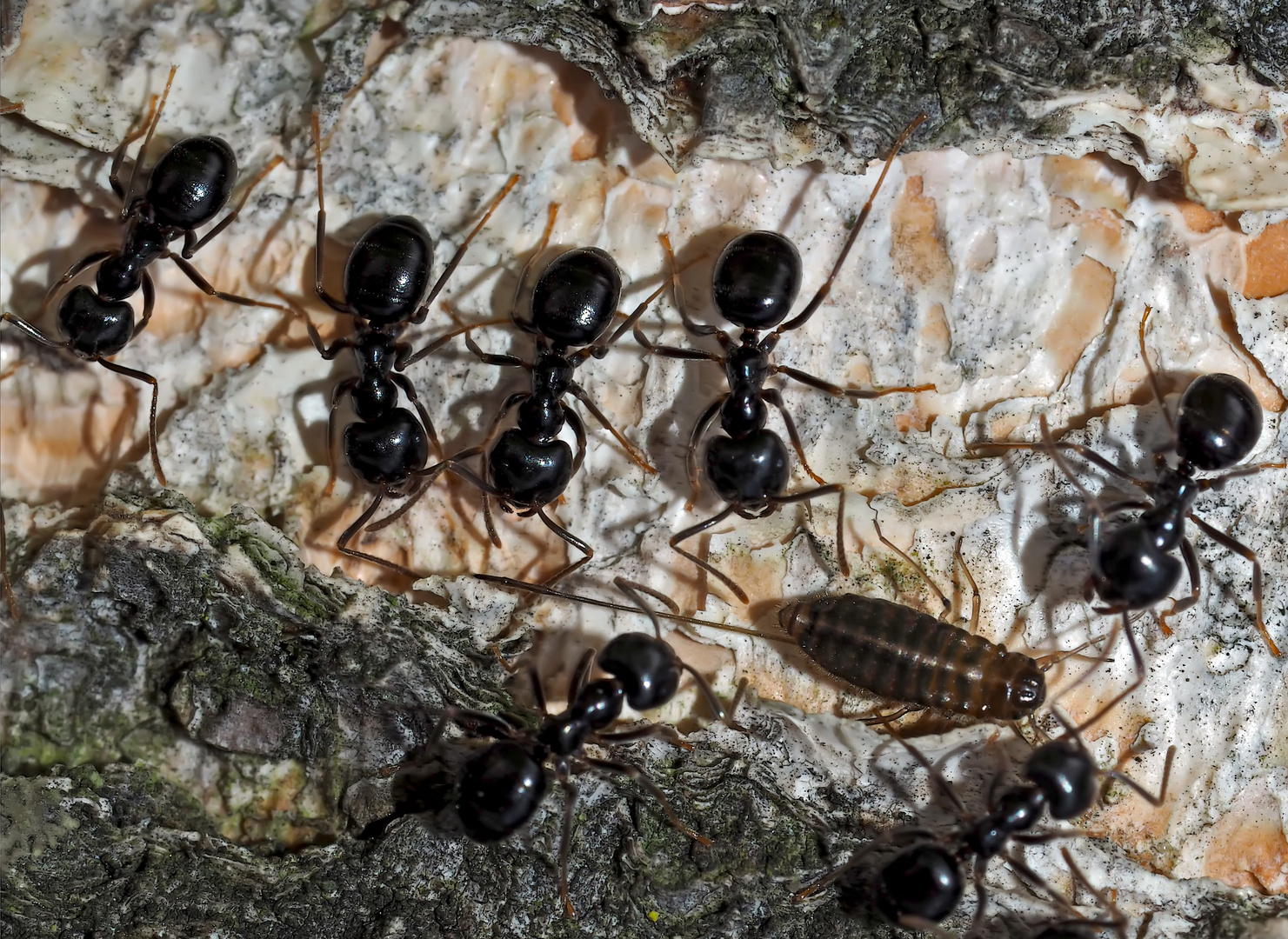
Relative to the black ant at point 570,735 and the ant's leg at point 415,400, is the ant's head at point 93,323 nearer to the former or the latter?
the ant's leg at point 415,400

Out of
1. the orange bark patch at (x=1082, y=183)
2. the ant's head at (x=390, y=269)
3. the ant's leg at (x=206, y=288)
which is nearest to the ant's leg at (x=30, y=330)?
the ant's leg at (x=206, y=288)

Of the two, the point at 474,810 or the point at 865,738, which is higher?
the point at 865,738

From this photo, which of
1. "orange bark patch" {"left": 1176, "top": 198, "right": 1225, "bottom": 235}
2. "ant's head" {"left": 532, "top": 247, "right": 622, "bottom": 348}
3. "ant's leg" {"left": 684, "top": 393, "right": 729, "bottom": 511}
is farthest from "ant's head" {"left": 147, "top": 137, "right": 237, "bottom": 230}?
"orange bark patch" {"left": 1176, "top": 198, "right": 1225, "bottom": 235}

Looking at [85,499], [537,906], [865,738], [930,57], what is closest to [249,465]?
[85,499]

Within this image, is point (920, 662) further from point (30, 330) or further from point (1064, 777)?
point (30, 330)

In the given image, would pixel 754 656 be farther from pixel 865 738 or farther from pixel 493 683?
pixel 493 683

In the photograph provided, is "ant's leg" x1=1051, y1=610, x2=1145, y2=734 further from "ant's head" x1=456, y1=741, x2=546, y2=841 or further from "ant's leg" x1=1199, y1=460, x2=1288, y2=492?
"ant's head" x1=456, y1=741, x2=546, y2=841
